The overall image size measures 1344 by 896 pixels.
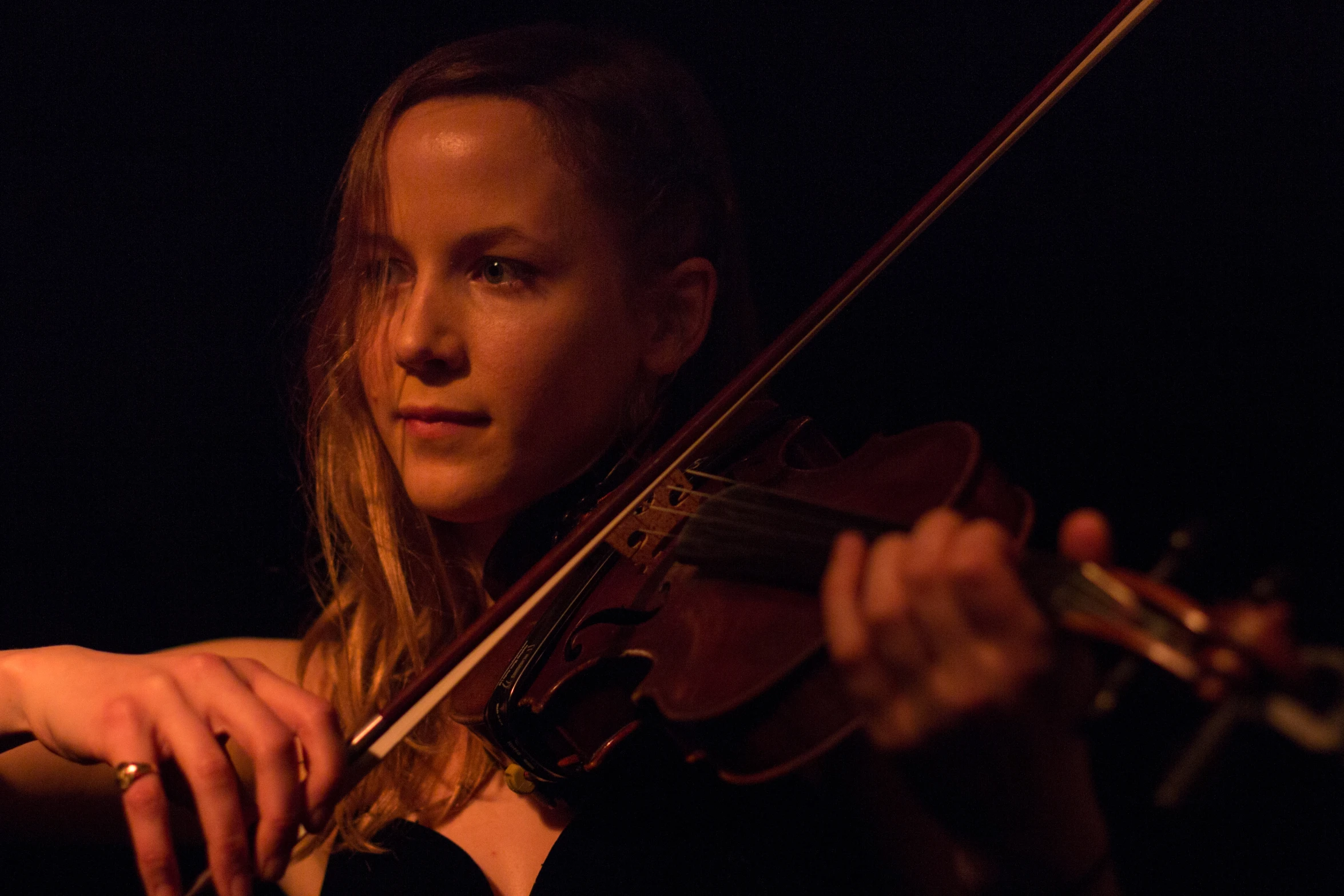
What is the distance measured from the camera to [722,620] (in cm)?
65

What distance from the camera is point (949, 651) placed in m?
0.51

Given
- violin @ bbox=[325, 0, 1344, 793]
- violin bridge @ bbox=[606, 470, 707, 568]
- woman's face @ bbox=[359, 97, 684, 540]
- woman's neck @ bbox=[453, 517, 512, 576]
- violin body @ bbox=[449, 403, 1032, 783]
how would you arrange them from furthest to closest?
1. woman's neck @ bbox=[453, 517, 512, 576]
2. woman's face @ bbox=[359, 97, 684, 540]
3. violin bridge @ bbox=[606, 470, 707, 568]
4. violin body @ bbox=[449, 403, 1032, 783]
5. violin @ bbox=[325, 0, 1344, 793]

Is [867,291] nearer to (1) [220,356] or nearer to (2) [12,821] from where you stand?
(1) [220,356]

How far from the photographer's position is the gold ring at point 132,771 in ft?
2.18

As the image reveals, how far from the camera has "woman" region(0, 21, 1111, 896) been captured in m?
0.66

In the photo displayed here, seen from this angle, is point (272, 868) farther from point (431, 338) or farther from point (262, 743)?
point (431, 338)

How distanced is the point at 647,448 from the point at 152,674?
46cm

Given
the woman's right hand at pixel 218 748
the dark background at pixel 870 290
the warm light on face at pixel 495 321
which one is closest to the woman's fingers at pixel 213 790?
the woman's right hand at pixel 218 748

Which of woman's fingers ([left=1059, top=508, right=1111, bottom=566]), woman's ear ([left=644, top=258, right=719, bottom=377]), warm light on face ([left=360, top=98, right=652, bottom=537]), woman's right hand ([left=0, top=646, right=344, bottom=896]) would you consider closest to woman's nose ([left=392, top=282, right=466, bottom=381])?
warm light on face ([left=360, top=98, right=652, bottom=537])

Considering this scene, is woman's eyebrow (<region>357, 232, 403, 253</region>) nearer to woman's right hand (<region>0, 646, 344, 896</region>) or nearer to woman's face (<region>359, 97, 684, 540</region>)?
woman's face (<region>359, 97, 684, 540</region>)

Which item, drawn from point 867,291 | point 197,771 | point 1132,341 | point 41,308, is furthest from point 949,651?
point 41,308

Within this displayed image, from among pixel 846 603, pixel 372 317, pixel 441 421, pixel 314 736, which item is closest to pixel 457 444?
pixel 441 421

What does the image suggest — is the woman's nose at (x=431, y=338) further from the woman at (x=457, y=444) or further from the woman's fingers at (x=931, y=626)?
the woman's fingers at (x=931, y=626)

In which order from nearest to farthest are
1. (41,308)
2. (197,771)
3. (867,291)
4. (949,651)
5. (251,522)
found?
(949,651) < (197,771) < (867,291) < (41,308) < (251,522)
